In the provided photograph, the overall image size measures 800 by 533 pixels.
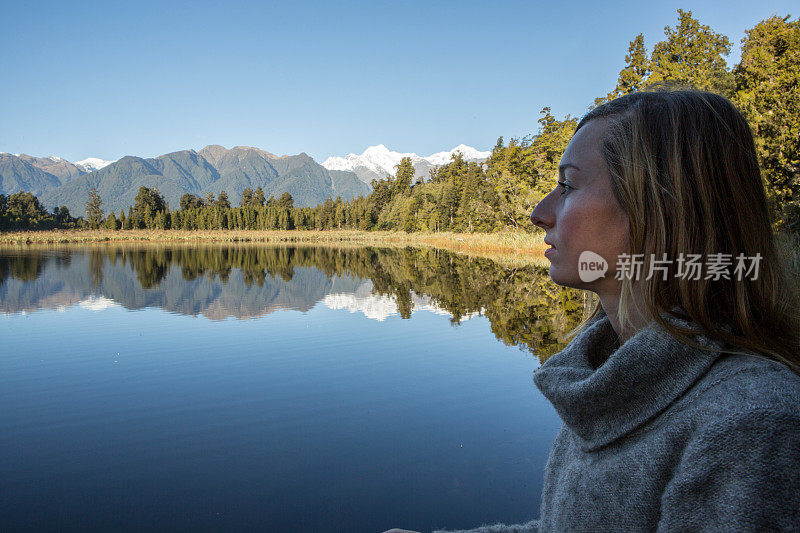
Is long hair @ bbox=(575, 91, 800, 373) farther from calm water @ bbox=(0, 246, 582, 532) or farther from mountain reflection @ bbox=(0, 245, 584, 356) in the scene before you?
mountain reflection @ bbox=(0, 245, 584, 356)

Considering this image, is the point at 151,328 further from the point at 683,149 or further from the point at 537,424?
the point at 683,149

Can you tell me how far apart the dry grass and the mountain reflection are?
695cm

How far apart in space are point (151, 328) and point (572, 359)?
987 centimetres

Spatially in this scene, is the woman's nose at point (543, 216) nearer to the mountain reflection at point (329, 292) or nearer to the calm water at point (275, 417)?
the calm water at point (275, 417)

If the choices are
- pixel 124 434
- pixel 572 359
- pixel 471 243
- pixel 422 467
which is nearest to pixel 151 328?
pixel 124 434

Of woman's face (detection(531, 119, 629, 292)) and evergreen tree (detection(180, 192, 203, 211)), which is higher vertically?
evergreen tree (detection(180, 192, 203, 211))

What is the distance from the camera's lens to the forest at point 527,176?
1298 centimetres

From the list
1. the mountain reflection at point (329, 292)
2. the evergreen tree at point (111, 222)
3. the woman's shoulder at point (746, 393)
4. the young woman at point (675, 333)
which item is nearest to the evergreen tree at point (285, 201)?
the evergreen tree at point (111, 222)

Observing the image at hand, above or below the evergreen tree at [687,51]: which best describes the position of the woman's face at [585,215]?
below

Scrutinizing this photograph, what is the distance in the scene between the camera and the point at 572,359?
999 millimetres

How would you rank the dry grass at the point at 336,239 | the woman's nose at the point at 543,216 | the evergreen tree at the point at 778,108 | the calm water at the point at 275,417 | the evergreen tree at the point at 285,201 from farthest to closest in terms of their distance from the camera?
the evergreen tree at the point at 285,201 < the dry grass at the point at 336,239 < the evergreen tree at the point at 778,108 < the calm water at the point at 275,417 < the woman's nose at the point at 543,216

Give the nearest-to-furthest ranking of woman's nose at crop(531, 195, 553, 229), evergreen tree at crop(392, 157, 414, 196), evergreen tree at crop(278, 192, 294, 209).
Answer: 1. woman's nose at crop(531, 195, 553, 229)
2. evergreen tree at crop(392, 157, 414, 196)
3. evergreen tree at crop(278, 192, 294, 209)

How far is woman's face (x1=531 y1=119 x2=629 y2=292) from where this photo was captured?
0.94 metres

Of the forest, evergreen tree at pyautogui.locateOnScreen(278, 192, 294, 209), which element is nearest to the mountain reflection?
the forest
